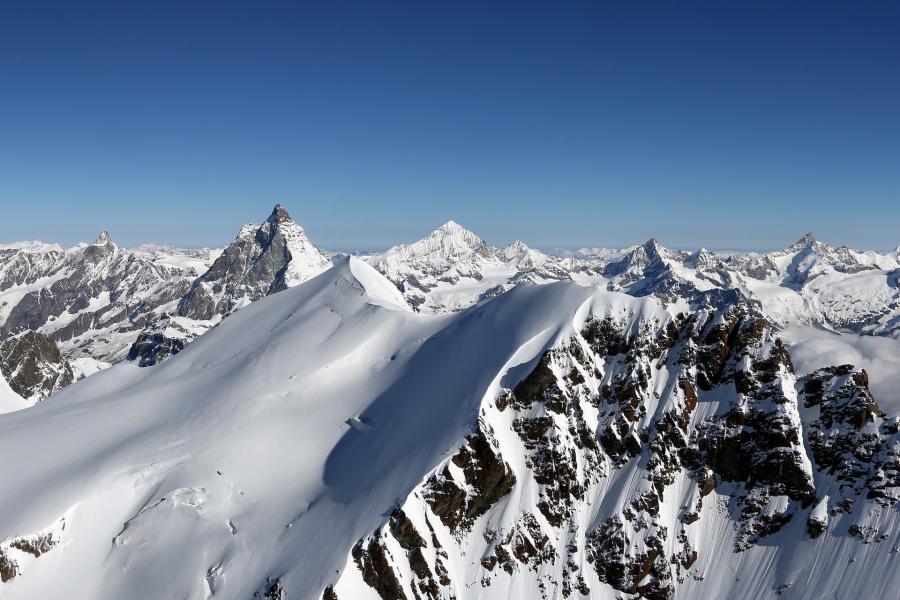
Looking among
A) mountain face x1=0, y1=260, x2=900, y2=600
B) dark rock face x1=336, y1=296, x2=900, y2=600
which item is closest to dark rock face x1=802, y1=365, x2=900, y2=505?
dark rock face x1=336, y1=296, x2=900, y2=600

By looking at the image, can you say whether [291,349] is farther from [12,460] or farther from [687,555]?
[687,555]

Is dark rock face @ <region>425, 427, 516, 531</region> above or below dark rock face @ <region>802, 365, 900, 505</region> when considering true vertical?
below

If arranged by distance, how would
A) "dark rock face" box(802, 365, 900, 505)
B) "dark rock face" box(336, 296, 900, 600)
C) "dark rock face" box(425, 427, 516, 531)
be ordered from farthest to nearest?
"dark rock face" box(802, 365, 900, 505) → "dark rock face" box(336, 296, 900, 600) → "dark rock face" box(425, 427, 516, 531)

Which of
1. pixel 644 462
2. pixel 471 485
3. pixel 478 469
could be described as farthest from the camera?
pixel 644 462

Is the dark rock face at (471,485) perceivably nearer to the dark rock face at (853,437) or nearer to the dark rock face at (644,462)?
the dark rock face at (644,462)

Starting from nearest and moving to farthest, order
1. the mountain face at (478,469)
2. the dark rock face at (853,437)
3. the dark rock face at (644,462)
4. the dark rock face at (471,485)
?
the mountain face at (478,469) → the dark rock face at (471,485) → the dark rock face at (644,462) → the dark rock face at (853,437)

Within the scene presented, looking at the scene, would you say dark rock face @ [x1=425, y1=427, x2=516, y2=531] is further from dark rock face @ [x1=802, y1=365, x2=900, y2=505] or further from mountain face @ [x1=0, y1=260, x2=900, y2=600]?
dark rock face @ [x1=802, y1=365, x2=900, y2=505]

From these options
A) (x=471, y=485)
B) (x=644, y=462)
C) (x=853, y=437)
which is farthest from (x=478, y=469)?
(x=853, y=437)

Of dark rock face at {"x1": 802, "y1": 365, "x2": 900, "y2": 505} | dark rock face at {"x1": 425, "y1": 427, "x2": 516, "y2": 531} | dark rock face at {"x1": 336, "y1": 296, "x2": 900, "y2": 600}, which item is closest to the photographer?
dark rock face at {"x1": 425, "y1": 427, "x2": 516, "y2": 531}

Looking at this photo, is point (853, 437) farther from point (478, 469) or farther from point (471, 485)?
point (471, 485)

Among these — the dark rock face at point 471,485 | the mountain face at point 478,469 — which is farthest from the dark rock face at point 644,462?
the mountain face at point 478,469
